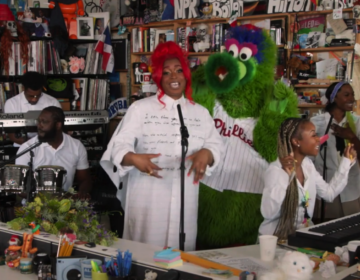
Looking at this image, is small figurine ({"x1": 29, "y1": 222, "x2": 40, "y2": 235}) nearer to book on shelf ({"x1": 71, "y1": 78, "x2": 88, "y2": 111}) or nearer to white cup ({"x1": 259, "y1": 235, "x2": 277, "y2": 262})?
white cup ({"x1": 259, "y1": 235, "x2": 277, "y2": 262})

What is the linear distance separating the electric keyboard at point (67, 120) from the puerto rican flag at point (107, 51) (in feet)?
5.14

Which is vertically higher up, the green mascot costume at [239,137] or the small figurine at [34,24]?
the small figurine at [34,24]

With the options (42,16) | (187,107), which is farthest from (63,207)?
(42,16)

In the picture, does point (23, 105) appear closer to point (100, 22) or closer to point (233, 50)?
point (100, 22)

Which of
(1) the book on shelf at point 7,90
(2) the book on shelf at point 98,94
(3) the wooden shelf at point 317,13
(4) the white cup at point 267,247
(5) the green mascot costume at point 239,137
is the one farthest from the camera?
(2) the book on shelf at point 98,94

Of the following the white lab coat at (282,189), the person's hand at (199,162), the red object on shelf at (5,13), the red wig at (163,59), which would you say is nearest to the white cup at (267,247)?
the white lab coat at (282,189)

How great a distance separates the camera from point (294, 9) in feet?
17.0

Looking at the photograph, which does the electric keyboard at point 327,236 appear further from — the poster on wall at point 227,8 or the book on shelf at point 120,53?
the book on shelf at point 120,53

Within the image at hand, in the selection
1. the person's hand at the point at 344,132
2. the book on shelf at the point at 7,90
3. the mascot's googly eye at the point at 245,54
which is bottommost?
the person's hand at the point at 344,132

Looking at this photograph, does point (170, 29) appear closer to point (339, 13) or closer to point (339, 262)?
point (339, 13)

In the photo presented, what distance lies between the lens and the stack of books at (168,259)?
5.34 ft

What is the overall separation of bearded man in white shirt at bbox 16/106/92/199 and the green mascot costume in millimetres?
1025

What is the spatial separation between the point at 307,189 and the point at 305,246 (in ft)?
1.70

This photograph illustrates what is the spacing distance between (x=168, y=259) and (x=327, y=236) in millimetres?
603
